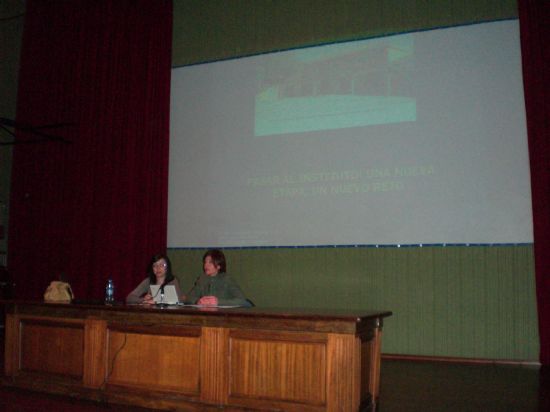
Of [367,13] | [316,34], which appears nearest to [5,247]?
[316,34]

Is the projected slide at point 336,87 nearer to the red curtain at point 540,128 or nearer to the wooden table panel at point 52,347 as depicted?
the red curtain at point 540,128

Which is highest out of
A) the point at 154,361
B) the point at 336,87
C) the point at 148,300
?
the point at 336,87

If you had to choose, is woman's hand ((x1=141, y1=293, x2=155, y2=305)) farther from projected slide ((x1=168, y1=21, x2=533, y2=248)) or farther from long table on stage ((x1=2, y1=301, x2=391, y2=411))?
projected slide ((x1=168, y1=21, x2=533, y2=248))

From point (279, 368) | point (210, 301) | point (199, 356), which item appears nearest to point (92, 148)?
point (210, 301)

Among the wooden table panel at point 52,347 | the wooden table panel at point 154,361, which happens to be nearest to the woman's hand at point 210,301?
the wooden table panel at point 154,361

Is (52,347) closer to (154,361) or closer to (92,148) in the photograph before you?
(154,361)

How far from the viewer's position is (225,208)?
6.24 metres

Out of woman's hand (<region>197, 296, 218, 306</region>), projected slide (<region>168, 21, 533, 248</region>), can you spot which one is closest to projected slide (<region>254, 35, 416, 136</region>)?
projected slide (<region>168, 21, 533, 248</region>)

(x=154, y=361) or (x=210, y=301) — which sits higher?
(x=210, y=301)

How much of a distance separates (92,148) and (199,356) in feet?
15.6

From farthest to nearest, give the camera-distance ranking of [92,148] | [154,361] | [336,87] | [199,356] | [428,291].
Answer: [92,148], [336,87], [428,291], [154,361], [199,356]

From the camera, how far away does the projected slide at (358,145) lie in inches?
201

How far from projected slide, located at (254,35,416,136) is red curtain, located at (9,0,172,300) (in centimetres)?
143

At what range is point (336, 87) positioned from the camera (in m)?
5.76
